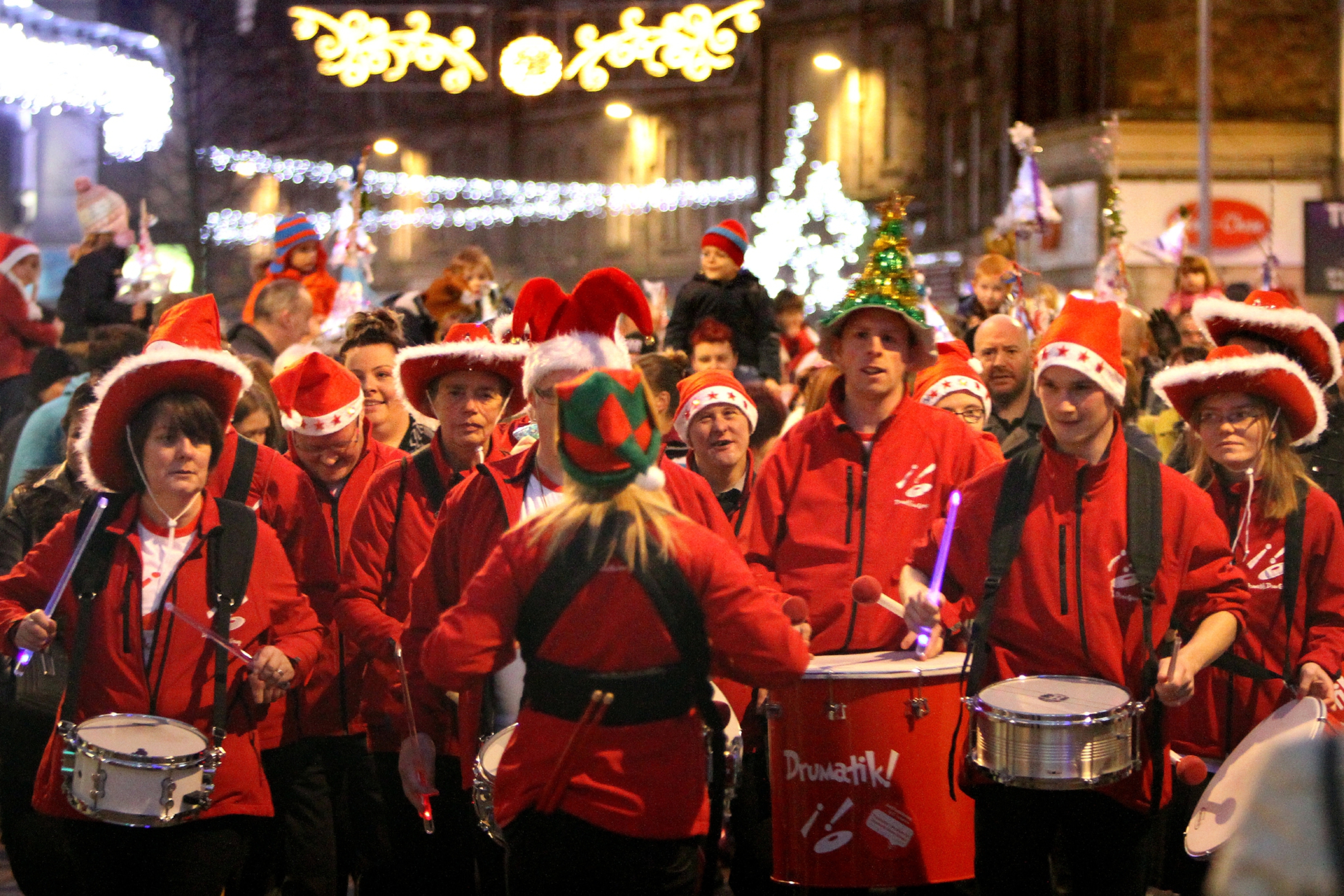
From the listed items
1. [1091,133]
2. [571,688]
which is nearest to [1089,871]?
[571,688]

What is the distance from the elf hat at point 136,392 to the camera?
4.59 m

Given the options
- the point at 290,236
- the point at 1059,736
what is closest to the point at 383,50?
the point at 290,236

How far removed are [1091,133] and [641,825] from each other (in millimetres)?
19629

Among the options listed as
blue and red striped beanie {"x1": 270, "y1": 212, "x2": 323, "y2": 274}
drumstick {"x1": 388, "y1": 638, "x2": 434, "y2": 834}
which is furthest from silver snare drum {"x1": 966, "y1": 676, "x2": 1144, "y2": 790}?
blue and red striped beanie {"x1": 270, "y1": 212, "x2": 323, "y2": 274}

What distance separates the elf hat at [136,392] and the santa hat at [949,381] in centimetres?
304

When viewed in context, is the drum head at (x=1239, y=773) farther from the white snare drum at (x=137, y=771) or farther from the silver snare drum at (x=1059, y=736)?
the white snare drum at (x=137, y=771)

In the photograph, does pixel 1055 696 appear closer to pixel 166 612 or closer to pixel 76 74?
pixel 166 612

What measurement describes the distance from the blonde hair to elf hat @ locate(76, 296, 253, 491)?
299 cm

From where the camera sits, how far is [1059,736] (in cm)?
408

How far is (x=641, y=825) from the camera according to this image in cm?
352

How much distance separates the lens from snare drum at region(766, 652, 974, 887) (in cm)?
460

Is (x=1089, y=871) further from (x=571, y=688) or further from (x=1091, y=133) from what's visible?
(x=1091, y=133)

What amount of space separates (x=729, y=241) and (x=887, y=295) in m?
5.12

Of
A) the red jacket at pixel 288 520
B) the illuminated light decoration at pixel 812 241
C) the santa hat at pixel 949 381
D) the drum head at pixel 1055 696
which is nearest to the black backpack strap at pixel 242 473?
the red jacket at pixel 288 520
